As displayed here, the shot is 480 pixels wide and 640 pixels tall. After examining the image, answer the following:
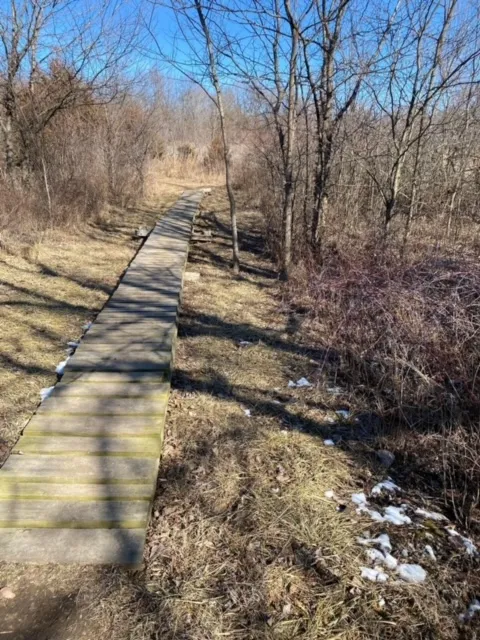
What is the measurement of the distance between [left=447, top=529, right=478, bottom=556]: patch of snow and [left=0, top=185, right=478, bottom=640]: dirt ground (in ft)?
0.20

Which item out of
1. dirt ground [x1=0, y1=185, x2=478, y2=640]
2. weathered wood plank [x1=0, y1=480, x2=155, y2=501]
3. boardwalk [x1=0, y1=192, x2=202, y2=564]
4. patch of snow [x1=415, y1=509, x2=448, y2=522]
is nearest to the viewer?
dirt ground [x1=0, y1=185, x2=478, y2=640]

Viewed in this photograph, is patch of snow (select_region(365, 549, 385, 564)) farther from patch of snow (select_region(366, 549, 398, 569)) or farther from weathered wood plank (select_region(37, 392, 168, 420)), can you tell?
weathered wood plank (select_region(37, 392, 168, 420))

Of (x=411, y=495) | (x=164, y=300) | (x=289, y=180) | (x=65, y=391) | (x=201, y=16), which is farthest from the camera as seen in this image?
(x=289, y=180)

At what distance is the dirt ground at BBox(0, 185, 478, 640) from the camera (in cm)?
193

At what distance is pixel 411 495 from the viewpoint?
9.13 feet

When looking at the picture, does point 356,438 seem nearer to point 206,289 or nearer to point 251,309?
point 251,309

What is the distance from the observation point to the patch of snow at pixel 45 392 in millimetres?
3520

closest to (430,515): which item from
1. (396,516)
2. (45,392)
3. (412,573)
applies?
(396,516)

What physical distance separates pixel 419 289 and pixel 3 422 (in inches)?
143

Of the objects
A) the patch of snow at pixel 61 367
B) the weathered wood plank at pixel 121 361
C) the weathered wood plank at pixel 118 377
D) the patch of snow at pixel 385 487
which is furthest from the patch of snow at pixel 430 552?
the patch of snow at pixel 61 367

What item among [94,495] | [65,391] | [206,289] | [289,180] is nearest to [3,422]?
[65,391]

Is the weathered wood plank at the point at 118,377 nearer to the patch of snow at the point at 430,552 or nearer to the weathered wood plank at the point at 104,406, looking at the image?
the weathered wood plank at the point at 104,406

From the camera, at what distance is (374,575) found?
216 centimetres

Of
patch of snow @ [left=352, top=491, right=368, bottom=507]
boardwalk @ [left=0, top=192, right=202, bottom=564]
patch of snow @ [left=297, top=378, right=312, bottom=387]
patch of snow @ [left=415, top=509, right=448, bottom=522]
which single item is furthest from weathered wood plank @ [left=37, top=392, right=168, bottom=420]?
patch of snow @ [left=415, top=509, right=448, bottom=522]
